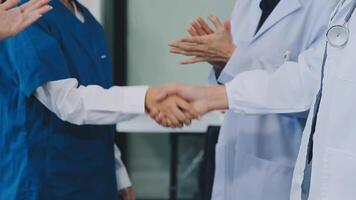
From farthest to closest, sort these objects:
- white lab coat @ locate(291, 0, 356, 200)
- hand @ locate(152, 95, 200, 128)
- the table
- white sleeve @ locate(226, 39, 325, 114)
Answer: the table → hand @ locate(152, 95, 200, 128) → white sleeve @ locate(226, 39, 325, 114) → white lab coat @ locate(291, 0, 356, 200)

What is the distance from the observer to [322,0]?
135 cm

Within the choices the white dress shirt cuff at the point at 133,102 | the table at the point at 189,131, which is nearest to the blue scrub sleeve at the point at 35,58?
the white dress shirt cuff at the point at 133,102

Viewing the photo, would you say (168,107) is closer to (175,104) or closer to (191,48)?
(175,104)

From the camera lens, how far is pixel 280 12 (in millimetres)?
1384

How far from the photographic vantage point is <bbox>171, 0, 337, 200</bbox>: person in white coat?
1.36 m

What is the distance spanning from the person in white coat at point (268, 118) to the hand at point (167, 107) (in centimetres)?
13

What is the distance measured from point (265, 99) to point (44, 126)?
0.59 m

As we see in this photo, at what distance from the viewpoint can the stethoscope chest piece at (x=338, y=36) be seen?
1.00 m

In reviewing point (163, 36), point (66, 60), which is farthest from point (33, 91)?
point (163, 36)

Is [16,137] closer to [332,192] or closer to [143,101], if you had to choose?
[143,101]

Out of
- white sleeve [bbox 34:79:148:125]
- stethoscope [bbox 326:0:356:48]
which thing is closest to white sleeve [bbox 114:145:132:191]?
white sleeve [bbox 34:79:148:125]

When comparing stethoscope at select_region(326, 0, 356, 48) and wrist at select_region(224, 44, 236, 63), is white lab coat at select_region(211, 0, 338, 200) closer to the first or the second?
wrist at select_region(224, 44, 236, 63)

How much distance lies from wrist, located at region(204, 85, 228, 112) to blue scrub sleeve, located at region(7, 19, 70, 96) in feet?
1.27

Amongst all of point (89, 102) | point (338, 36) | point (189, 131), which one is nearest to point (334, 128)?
point (338, 36)
